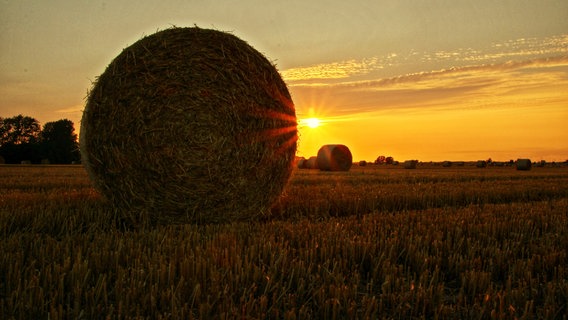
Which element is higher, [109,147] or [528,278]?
[109,147]

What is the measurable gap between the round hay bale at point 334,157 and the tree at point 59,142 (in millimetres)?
33177

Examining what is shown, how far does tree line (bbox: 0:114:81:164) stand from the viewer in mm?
50844

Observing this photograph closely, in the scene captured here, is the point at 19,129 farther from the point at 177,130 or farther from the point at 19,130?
the point at 177,130

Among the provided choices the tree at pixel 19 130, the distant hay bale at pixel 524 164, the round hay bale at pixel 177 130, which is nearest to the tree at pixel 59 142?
the tree at pixel 19 130

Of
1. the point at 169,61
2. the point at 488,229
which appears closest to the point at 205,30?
the point at 169,61

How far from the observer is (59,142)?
177 ft

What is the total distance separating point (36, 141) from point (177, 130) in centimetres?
6593

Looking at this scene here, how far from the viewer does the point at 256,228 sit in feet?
15.1

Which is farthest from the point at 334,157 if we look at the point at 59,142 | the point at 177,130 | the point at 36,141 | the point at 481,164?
the point at 36,141

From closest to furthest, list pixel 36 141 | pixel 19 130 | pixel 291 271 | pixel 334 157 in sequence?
pixel 291 271 < pixel 334 157 < pixel 36 141 < pixel 19 130

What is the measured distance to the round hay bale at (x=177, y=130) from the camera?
17.9 feet

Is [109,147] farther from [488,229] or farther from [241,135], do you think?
[488,229]

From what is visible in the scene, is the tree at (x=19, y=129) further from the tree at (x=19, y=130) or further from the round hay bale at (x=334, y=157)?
the round hay bale at (x=334, y=157)

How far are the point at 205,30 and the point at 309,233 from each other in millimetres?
2999
